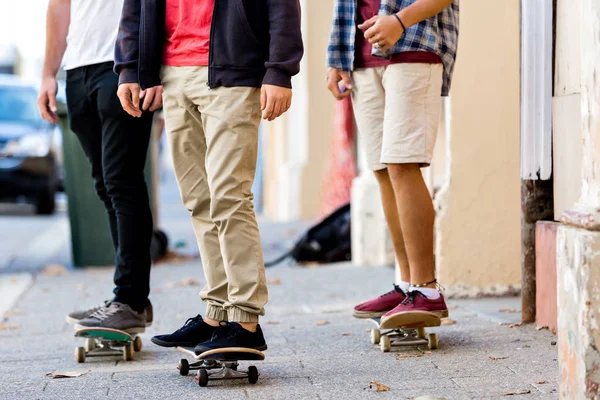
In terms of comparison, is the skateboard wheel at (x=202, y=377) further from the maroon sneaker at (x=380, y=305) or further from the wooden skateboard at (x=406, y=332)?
the maroon sneaker at (x=380, y=305)

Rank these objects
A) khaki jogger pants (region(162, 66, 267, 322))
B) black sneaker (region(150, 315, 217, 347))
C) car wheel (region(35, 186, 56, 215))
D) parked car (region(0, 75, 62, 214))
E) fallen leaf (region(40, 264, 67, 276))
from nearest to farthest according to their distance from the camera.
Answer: khaki jogger pants (region(162, 66, 267, 322)), black sneaker (region(150, 315, 217, 347)), fallen leaf (region(40, 264, 67, 276)), parked car (region(0, 75, 62, 214)), car wheel (region(35, 186, 56, 215))

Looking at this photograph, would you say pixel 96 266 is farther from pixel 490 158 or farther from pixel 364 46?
pixel 364 46

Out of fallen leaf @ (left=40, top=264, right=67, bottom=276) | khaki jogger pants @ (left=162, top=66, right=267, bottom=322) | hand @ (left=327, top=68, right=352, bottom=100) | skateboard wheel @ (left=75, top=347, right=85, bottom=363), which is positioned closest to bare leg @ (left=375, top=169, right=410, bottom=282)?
hand @ (left=327, top=68, right=352, bottom=100)

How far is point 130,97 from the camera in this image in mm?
3662

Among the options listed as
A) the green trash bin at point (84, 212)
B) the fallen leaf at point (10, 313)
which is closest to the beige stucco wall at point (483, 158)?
the fallen leaf at point (10, 313)

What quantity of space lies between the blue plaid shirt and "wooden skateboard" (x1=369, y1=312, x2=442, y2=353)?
0.98 m

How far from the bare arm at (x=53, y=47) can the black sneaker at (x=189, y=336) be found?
1350 millimetres

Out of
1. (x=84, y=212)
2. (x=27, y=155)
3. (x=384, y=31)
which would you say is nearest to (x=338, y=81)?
(x=384, y=31)

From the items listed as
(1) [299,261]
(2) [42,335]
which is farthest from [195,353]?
(1) [299,261]

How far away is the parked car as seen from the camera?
14883 mm

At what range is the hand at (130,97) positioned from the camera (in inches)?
143

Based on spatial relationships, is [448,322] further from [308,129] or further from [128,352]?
[308,129]

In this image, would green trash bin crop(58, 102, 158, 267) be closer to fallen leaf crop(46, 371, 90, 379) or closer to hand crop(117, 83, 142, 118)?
fallen leaf crop(46, 371, 90, 379)

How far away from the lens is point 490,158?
546 centimetres
